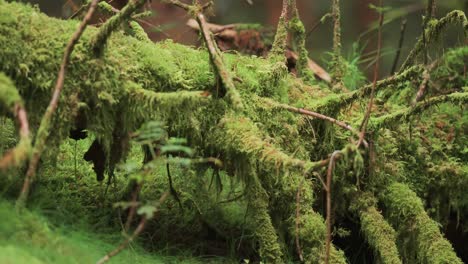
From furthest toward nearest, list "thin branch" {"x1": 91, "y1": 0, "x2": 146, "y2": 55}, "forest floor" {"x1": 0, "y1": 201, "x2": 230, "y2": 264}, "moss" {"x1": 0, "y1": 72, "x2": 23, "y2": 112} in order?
"thin branch" {"x1": 91, "y1": 0, "x2": 146, "y2": 55} < "forest floor" {"x1": 0, "y1": 201, "x2": 230, "y2": 264} < "moss" {"x1": 0, "y1": 72, "x2": 23, "y2": 112}

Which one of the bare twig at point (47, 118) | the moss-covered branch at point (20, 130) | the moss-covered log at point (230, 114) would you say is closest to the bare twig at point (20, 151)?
the moss-covered branch at point (20, 130)

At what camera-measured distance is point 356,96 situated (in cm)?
396

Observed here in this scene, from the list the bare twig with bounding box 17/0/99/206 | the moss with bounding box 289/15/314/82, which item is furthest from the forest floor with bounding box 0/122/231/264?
the moss with bounding box 289/15/314/82

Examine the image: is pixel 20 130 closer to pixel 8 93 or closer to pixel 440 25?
pixel 8 93

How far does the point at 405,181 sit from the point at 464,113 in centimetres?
122

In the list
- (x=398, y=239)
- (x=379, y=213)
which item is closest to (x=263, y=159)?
(x=379, y=213)

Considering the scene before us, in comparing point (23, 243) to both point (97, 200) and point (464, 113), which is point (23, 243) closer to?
point (97, 200)

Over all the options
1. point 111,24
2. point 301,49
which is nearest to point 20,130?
point 111,24

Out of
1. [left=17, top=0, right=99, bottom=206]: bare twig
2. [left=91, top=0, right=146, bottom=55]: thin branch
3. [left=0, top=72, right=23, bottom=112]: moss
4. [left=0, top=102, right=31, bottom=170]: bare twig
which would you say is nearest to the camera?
[left=0, top=102, right=31, bottom=170]: bare twig

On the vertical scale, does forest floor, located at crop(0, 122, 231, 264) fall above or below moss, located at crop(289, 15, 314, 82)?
below

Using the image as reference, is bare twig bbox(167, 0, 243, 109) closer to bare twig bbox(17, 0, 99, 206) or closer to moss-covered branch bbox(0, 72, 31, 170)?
bare twig bbox(17, 0, 99, 206)

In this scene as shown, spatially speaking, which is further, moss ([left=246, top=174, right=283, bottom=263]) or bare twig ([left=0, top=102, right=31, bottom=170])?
→ moss ([left=246, top=174, right=283, bottom=263])

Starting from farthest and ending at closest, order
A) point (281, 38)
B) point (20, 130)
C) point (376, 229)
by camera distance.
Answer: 1. point (281, 38)
2. point (376, 229)
3. point (20, 130)

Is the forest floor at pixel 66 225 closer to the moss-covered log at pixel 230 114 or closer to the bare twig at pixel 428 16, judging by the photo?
the moss-covered log at pixel 230 114
